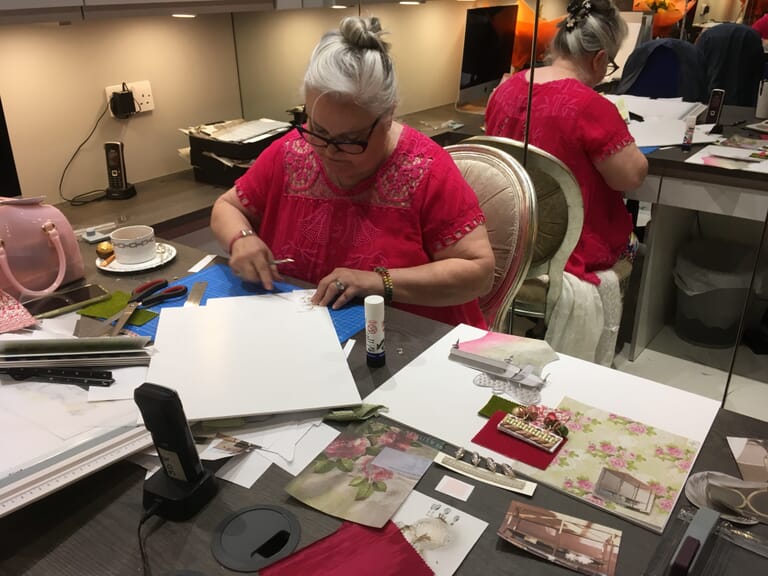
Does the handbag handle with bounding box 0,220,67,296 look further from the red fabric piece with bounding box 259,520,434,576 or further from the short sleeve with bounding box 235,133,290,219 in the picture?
the red fabric piece with bounding box 259,520,434,576

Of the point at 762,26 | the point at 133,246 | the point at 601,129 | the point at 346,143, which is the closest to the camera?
the point at 346,143

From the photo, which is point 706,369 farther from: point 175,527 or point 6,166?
point 6,166

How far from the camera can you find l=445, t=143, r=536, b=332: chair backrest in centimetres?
161

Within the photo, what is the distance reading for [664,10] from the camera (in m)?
2.09

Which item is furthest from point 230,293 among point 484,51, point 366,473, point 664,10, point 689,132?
point 484,51

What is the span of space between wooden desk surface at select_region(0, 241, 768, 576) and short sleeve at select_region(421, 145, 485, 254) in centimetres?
65

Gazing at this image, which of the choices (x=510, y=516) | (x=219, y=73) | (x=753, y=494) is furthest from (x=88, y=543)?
(x=219, y=73)

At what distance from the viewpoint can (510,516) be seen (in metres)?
0.75

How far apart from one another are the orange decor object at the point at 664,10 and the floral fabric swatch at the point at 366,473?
6.03 feet

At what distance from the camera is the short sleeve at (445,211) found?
1368 mm

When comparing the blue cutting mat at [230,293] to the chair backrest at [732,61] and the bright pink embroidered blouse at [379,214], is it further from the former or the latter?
the chair backrest at [732,61]

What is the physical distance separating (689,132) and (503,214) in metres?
1.19

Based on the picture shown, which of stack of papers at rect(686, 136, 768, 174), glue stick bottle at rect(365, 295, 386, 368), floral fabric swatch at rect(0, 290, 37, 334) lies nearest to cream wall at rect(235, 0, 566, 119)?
stack of papers at rect(686, 136, 768, 174)

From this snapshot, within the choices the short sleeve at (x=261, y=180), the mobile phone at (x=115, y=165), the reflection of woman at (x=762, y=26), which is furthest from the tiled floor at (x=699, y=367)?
the reflection of woman at (x=762, y=26)
